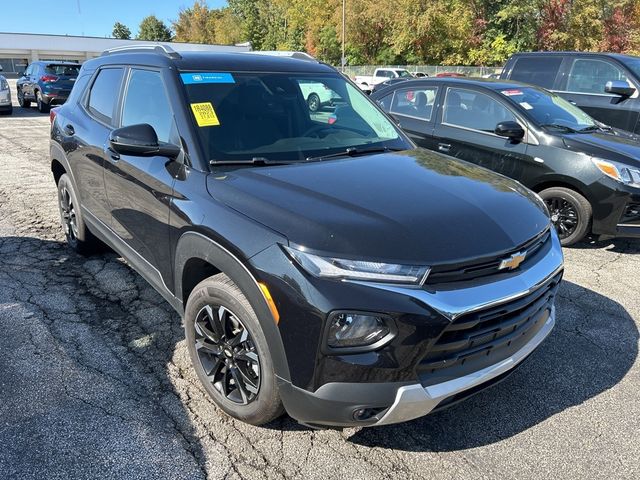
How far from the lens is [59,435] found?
8.21ft

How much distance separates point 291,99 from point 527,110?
340 centimetres

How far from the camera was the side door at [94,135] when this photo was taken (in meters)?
3.79

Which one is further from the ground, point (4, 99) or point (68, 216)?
point (68, 216)

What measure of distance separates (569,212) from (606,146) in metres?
0.75

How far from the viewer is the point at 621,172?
4.90 metres

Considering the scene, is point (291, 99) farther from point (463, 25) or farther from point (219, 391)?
point (463, 25)

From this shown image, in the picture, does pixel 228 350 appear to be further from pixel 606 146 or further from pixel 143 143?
pixel 606 146

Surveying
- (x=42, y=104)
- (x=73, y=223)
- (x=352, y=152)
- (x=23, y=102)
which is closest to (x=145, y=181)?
(x=352, y=152)

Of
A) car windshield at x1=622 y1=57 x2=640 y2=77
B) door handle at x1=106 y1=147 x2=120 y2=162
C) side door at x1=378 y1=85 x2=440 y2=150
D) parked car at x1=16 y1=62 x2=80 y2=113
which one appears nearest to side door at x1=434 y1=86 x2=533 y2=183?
side door at x1=378 y1=85 x2=440 y2=150

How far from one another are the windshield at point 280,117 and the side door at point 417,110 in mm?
2644

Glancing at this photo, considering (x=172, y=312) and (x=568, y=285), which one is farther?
(x=568, y=285)

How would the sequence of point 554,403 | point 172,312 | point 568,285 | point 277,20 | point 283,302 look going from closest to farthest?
point 283,302 → point 554,403 → point 172,312 → point 568,285 → point 277,20

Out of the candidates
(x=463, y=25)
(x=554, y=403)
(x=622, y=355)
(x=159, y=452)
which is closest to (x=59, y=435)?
(x=159, y=452)

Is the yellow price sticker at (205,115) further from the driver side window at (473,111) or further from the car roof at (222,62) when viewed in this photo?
the driver side window at (473,111)
